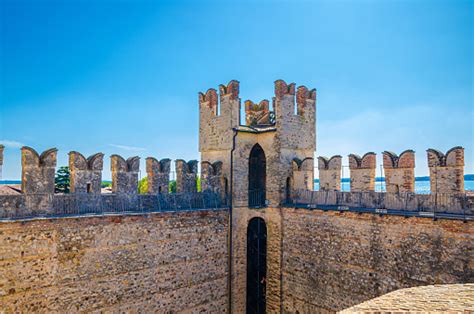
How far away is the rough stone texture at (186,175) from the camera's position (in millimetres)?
12719

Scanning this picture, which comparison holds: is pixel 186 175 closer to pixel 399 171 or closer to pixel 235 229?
pixel 235 229

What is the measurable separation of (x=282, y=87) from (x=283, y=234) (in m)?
5.88

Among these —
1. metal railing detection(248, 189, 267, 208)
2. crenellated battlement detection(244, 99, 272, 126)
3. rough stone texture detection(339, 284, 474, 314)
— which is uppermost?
crenellated battlement detection(244, 99, 272, 126)

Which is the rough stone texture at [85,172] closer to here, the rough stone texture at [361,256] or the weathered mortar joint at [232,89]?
the weathered mortar joint at [232,89]

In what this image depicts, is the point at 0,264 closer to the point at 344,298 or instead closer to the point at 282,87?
the point at 344,298

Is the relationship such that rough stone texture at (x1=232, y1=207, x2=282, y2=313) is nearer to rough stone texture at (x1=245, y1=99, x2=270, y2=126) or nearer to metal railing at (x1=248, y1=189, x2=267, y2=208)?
metal railing at (x1=248, y1=189, x2=267, y2=208)

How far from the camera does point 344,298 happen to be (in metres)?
11.0

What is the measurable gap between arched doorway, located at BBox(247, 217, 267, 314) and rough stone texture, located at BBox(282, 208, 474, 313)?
45.7 inches

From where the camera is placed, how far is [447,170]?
382 inches

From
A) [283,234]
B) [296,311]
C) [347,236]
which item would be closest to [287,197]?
[283,234]

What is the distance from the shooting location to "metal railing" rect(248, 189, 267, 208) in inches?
563

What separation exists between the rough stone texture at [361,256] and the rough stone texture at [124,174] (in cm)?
586

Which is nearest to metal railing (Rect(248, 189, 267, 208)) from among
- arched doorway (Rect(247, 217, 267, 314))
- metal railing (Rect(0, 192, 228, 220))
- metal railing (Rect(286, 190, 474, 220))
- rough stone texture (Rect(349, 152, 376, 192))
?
arched doorway (Rect(247, 217, 267, 314))

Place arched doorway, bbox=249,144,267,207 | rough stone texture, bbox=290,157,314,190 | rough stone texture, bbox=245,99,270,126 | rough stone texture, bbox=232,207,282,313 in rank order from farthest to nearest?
rough stone texture, bbox=245,99,270,126, arched doorway, bbox=249,144,267,207, rough stone texture, bbox=290,157,314,190, rough stone texture, bbox=232,207,282,313
